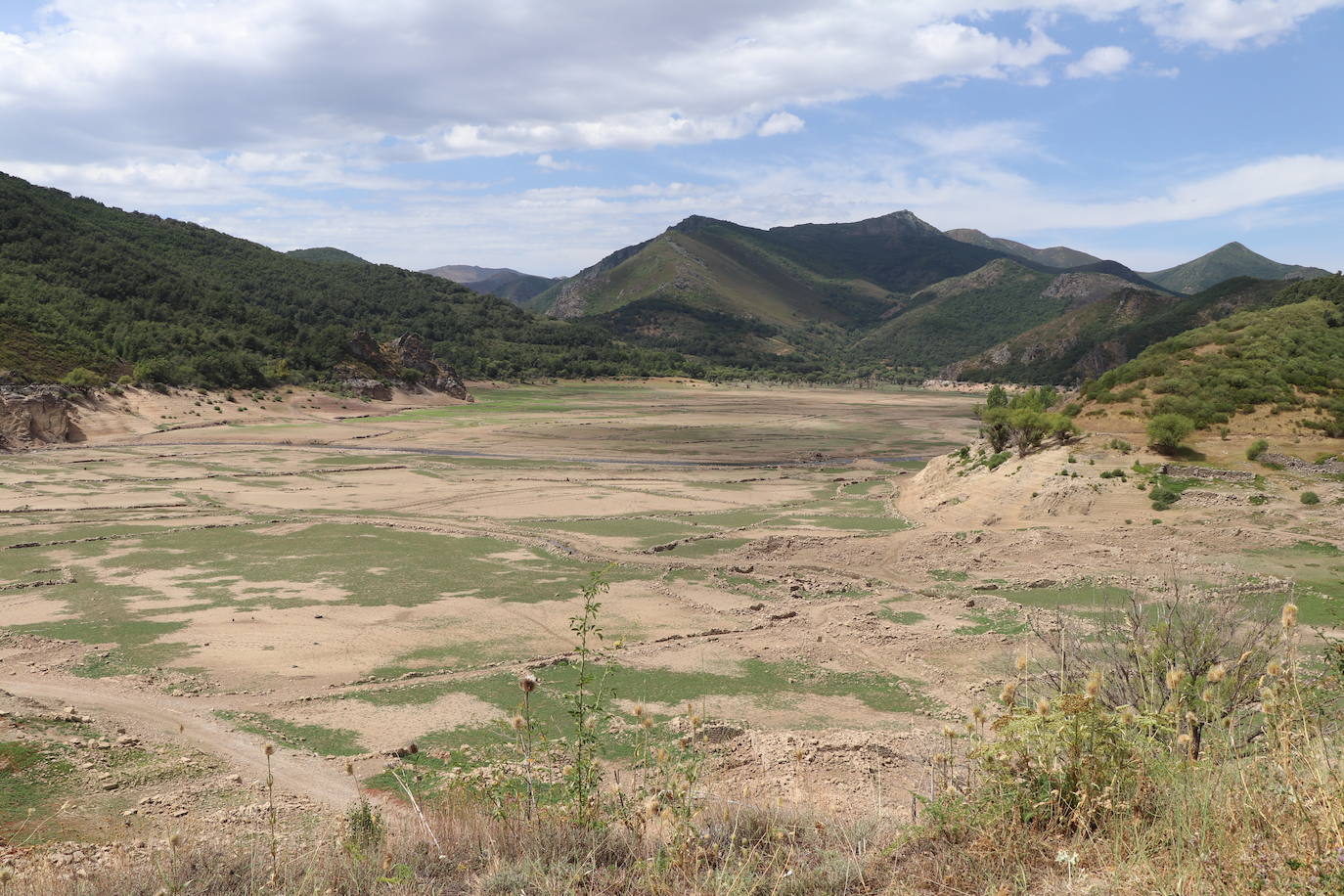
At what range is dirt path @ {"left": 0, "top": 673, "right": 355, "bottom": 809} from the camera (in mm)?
9977

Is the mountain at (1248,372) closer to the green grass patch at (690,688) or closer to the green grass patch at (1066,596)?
the green grass patch at (1066,596)

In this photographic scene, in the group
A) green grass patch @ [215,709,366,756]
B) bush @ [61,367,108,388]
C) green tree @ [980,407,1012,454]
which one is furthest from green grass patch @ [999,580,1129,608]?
bush @ [61,367,108,388]

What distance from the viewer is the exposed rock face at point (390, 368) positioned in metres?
87.2

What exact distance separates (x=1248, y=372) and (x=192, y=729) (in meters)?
35.9

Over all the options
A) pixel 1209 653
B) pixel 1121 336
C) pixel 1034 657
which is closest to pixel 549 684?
pixel 1034 657

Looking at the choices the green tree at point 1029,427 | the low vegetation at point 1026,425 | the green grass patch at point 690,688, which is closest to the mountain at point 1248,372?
the low vegetation at point 1026,425

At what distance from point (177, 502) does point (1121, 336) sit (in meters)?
155

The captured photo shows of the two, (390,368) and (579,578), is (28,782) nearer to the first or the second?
(579,578)

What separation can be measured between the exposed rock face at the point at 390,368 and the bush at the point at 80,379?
27.1m

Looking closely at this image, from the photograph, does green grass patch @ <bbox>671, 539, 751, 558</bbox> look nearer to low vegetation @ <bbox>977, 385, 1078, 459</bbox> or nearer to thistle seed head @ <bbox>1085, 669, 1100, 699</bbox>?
low vegetation @ <bbox>977, 385, 1078, 459</bbox>

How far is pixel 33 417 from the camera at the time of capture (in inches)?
1965

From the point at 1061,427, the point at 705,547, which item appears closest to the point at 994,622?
the point at 705,547

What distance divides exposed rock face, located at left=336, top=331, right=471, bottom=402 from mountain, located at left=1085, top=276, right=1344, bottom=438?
241ft

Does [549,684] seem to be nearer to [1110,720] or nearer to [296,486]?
[1110,720]
